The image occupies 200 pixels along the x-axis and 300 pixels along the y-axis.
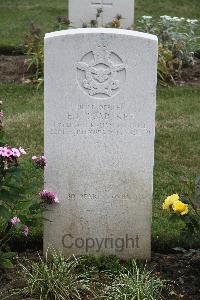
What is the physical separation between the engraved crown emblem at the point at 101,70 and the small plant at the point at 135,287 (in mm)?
1081

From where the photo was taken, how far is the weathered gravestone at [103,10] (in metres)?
10.0

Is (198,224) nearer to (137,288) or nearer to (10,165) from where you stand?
(137,288)

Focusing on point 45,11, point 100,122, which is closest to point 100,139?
point 100,122


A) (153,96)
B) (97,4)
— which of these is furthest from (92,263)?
(97,4)

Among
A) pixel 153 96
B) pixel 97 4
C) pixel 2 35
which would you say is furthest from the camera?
pixel 2 35

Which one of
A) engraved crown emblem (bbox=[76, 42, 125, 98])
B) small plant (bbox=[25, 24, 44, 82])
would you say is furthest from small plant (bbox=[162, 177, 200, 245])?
small plant (bbox=[25, 24, 44, 82])

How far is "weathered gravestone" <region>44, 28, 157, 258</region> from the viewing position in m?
4.39

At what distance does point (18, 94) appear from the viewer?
8.88 metres

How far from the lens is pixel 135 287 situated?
164 inches

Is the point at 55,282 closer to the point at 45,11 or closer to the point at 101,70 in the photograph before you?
the point at 101,70

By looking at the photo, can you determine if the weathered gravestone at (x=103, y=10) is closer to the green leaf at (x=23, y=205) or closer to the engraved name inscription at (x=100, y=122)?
the engraved name inscription at (x=100, y=122)

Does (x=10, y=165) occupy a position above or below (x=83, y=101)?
below

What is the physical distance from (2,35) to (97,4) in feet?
9.35

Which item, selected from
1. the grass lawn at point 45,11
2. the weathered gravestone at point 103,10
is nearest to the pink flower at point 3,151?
the weathered gravestone at point 103,10
